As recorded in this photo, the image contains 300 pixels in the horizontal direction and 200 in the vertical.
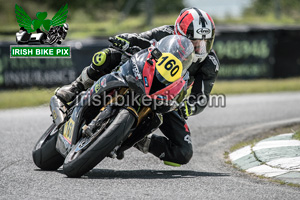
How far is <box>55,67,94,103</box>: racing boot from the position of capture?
5.64m

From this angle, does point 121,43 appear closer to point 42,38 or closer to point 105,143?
point 105,143

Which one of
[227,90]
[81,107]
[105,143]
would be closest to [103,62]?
[81,107]

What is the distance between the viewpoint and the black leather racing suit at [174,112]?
5516mm

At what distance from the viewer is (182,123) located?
576 centimetres

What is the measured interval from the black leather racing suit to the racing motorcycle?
517 mm

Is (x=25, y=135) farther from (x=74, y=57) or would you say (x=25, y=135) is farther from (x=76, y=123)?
(x=74, y=57)

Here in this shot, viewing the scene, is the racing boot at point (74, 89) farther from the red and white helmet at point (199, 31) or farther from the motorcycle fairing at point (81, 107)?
the red and white helmet at point (199, 31)

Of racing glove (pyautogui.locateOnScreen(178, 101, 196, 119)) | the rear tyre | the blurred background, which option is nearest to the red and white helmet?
racing glove (pyautogui.locateOnScreen(178, 101, 196, 119))

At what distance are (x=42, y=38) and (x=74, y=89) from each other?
6.58 m

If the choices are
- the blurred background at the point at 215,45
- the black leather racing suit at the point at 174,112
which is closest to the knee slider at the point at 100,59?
the black leather racing suit at the point at 174,112

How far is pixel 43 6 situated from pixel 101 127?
63.8 feet

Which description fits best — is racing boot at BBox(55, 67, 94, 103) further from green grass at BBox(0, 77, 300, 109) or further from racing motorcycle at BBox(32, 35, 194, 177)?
green grass at BBox(0, 77, 300, 109)

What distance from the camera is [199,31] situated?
18.6ft

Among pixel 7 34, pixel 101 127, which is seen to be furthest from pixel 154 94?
pixel 7 34
